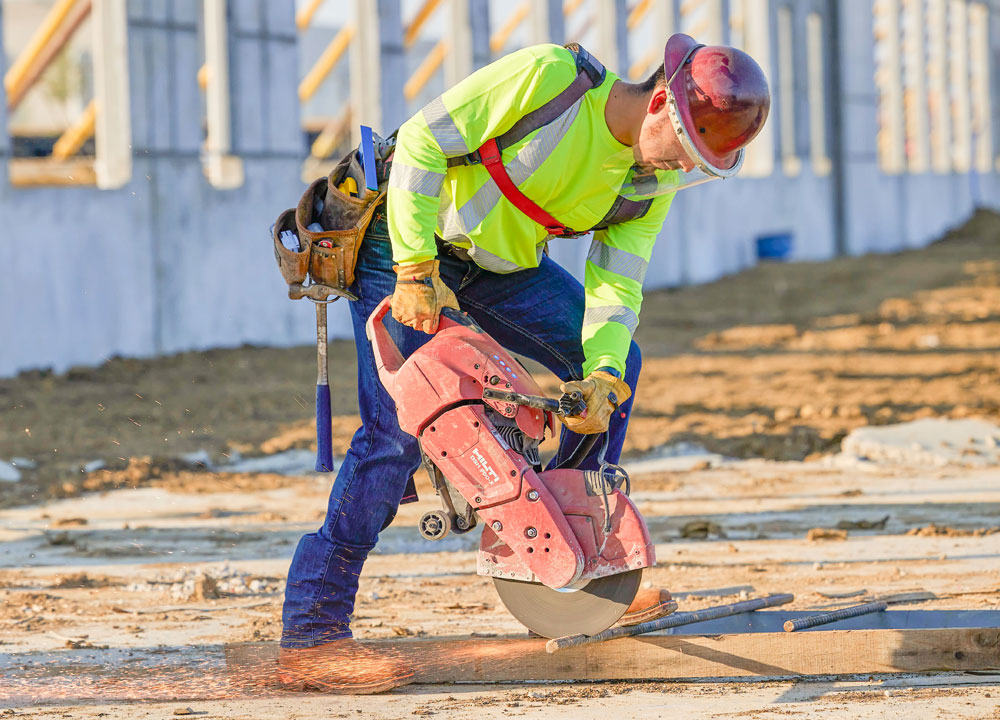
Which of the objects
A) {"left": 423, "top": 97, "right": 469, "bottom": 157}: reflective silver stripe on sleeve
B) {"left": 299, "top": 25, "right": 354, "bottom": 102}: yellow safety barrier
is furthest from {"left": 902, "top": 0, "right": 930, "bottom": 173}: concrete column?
{"left": 423, "top": 97, "right": 469, "bottom": 157}: reflective silver stripe on sleeve

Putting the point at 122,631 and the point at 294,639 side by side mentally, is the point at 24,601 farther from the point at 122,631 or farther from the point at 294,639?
the point at 294,639

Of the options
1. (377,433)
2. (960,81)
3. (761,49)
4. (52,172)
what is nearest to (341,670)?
(377,433)

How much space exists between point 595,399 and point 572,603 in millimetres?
524

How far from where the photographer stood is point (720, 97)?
3.22 meters

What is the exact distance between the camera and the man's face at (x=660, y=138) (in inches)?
128

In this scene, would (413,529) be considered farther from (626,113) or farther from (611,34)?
(611,34)

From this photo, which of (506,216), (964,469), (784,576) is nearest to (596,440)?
(506,216)

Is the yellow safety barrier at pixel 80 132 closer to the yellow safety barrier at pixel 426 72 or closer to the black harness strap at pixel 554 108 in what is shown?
the yellow safety barrier at pixel 426 72

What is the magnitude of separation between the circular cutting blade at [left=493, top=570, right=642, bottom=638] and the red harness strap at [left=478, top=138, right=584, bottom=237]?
2.93 ft

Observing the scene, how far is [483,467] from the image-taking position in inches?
133

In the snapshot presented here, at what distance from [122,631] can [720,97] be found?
7.83ft

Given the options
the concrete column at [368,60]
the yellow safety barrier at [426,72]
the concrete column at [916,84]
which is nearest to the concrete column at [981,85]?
the concrete column at [916,84]

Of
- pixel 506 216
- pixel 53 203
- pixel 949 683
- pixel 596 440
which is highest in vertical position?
pixel 53 203

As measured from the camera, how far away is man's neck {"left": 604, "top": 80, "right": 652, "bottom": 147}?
10.9 feet
